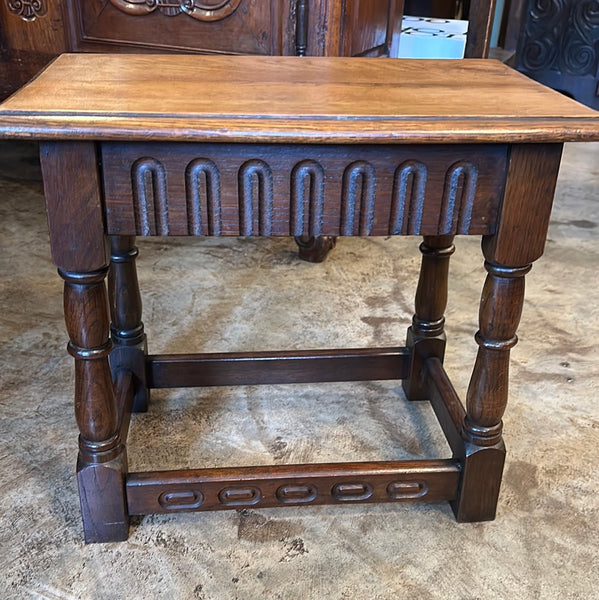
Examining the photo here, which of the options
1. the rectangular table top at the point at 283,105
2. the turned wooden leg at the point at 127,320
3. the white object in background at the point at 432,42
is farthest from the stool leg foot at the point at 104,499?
the white object in background at the point at 432,42

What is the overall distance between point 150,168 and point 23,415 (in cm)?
79

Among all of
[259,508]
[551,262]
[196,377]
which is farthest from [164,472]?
[551,262]

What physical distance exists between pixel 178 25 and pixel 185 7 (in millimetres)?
51

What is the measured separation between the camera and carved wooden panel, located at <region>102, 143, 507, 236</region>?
95cm

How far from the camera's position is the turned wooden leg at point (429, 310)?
1.47 metres

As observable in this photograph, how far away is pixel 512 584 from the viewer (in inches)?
44.3

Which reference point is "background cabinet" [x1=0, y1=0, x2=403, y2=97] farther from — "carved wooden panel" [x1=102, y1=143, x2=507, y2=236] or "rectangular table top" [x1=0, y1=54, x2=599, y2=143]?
"carved wooden panel" [x1=102, y1=143, x2=507, y2=236]

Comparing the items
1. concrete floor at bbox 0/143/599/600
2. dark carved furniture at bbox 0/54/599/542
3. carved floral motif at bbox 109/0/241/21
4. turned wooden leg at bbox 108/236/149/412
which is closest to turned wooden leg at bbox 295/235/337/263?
concrete floor at bbox 0/143/599/600

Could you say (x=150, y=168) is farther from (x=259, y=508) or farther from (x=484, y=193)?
(x=259, y=508)

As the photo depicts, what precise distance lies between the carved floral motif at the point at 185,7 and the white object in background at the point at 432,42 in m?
2.02

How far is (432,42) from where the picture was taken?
13.0 ft

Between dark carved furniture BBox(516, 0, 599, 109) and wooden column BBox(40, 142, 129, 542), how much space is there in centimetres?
372

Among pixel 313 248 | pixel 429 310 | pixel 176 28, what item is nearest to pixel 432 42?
pixel 313 248

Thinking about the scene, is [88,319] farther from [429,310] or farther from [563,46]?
[563,46]
